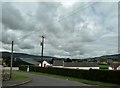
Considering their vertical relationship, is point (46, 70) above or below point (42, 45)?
below

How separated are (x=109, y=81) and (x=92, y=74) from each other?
181 inches

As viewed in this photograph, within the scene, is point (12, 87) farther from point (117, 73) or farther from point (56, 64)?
point (56, 64)

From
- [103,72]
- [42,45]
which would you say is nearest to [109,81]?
[103,72]

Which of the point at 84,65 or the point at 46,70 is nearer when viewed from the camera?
the point at 46,70

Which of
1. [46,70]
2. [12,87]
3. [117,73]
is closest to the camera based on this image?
[12,87]

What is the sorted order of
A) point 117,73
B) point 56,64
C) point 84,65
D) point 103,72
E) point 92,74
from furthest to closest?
point 56,64, point 84,65, point 92,74, point 103,72, point 117,73

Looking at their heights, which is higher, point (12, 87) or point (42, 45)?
point (42, 45)

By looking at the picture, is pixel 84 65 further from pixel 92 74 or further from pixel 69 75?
pixel 92 74

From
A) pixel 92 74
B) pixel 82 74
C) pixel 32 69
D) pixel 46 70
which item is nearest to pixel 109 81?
pixel 92 74

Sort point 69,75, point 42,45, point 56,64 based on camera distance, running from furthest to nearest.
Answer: point 56,64
point 42,45
point 69,75

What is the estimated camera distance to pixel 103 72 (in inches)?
1112

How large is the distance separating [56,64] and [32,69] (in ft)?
155

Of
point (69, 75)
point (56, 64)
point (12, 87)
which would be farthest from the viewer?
point (56, 64)

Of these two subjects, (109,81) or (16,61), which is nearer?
(109,81)
